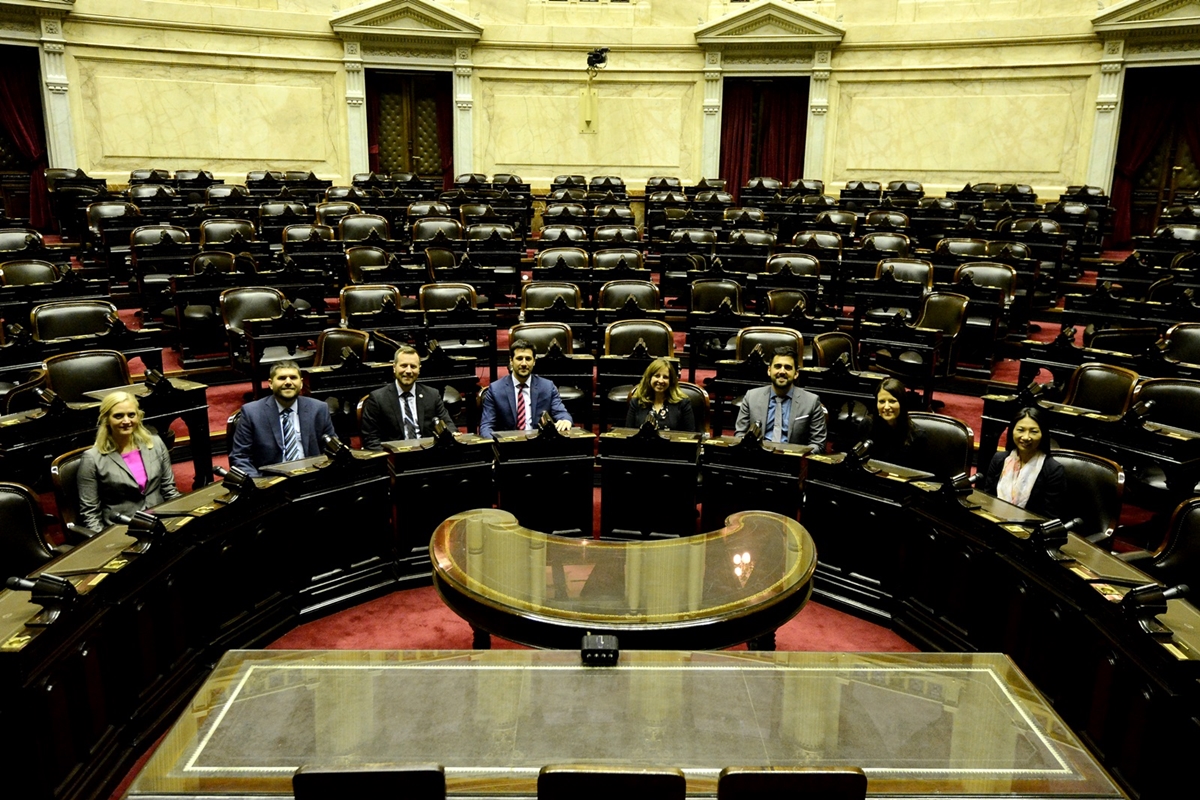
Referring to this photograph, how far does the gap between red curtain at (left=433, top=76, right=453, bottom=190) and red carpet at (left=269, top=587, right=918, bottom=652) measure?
1146 cm

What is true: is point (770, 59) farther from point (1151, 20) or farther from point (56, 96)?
point (56, 96)

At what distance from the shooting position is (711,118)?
1421 cm

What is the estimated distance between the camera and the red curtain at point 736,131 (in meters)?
14.6

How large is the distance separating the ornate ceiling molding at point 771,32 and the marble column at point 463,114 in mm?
3638

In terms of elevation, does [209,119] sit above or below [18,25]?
below

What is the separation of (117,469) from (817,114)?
12123mm

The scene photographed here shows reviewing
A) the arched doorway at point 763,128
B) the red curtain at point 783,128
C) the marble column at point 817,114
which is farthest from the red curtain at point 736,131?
the marble column at point 817,114

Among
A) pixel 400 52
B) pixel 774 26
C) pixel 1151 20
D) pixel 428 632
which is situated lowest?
pixel 428 632

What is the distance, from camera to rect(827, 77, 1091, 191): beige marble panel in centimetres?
1241

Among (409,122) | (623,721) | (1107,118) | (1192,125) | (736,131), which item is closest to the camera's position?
(623,721)

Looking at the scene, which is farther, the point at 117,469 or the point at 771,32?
the point at 771,32

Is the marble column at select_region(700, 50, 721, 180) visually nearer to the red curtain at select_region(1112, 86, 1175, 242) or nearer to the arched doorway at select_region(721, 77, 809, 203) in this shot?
the arched doorway at select_region(721, 77, 809, 203)

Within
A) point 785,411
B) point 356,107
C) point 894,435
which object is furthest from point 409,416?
point 356,107

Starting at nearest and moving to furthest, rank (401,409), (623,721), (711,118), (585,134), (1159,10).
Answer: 1. (623,721)
2. (401,409)
3. (1159,10)
4. (711,118)
5. (585,134)
